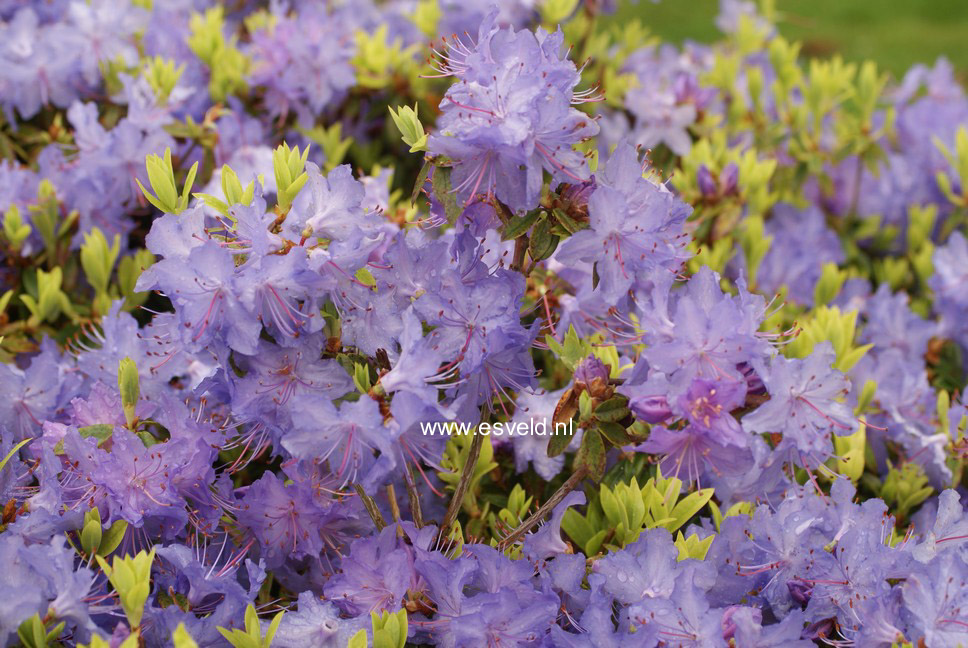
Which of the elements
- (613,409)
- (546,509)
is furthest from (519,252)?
(546,509)

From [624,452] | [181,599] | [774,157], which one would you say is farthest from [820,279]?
[181,599]

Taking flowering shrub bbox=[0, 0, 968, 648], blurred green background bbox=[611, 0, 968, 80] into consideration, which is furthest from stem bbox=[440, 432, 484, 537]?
blurred green background bbox=[611, 0, 968, 80]

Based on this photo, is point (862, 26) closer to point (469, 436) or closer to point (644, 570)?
point (469, 436)

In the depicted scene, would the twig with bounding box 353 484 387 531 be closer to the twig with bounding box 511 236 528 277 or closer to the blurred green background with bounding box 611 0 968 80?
the twig with bounding box 511 236 528 277

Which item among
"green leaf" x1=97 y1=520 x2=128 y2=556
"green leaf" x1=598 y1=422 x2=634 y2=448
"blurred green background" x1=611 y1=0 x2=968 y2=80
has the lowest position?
"blurred green background" x1=611 y1=0 x2=968 y2=80

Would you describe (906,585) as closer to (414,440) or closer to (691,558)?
(691,558)
